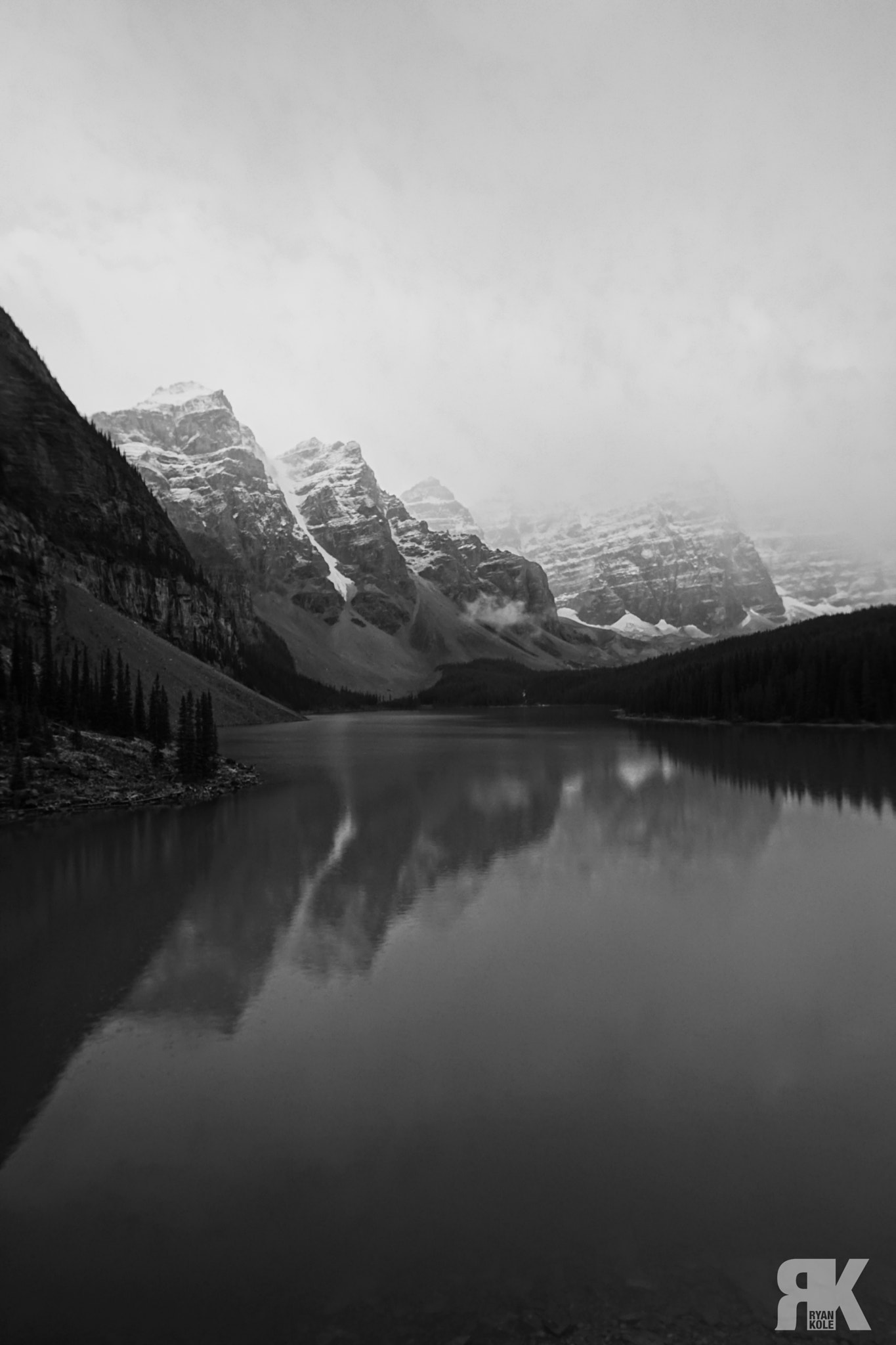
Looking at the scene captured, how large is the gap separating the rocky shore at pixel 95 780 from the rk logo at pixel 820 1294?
105 feet

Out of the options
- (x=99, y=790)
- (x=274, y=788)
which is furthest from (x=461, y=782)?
(x=99, y=790)

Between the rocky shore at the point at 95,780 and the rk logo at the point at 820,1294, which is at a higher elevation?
the rocky shore at the point at 95,780

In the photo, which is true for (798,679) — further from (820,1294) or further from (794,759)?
(820,1294)

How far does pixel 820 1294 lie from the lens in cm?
706

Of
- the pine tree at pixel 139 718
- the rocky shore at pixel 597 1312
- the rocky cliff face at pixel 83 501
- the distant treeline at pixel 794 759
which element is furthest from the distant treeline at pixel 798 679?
the rocky shore at pixel 597 1312

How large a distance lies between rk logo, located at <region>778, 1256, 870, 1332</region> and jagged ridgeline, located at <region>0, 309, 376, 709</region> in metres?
88.0

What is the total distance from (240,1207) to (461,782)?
37.9m

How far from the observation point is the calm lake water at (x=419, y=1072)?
7.56 metres

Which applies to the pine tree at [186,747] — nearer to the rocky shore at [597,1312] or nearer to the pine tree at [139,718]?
the pine tree at [139,718]

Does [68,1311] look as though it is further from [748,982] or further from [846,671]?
[846,671]

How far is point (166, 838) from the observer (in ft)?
95.7

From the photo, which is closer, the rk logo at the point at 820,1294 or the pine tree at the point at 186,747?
the rk logo at the point at 820,1294

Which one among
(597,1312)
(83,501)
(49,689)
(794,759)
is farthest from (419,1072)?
(83,501)

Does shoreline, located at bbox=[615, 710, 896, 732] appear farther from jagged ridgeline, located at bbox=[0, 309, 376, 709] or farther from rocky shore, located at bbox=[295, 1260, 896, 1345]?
rocky shore, located at bbox=[295, 1260, 896, 1345]
